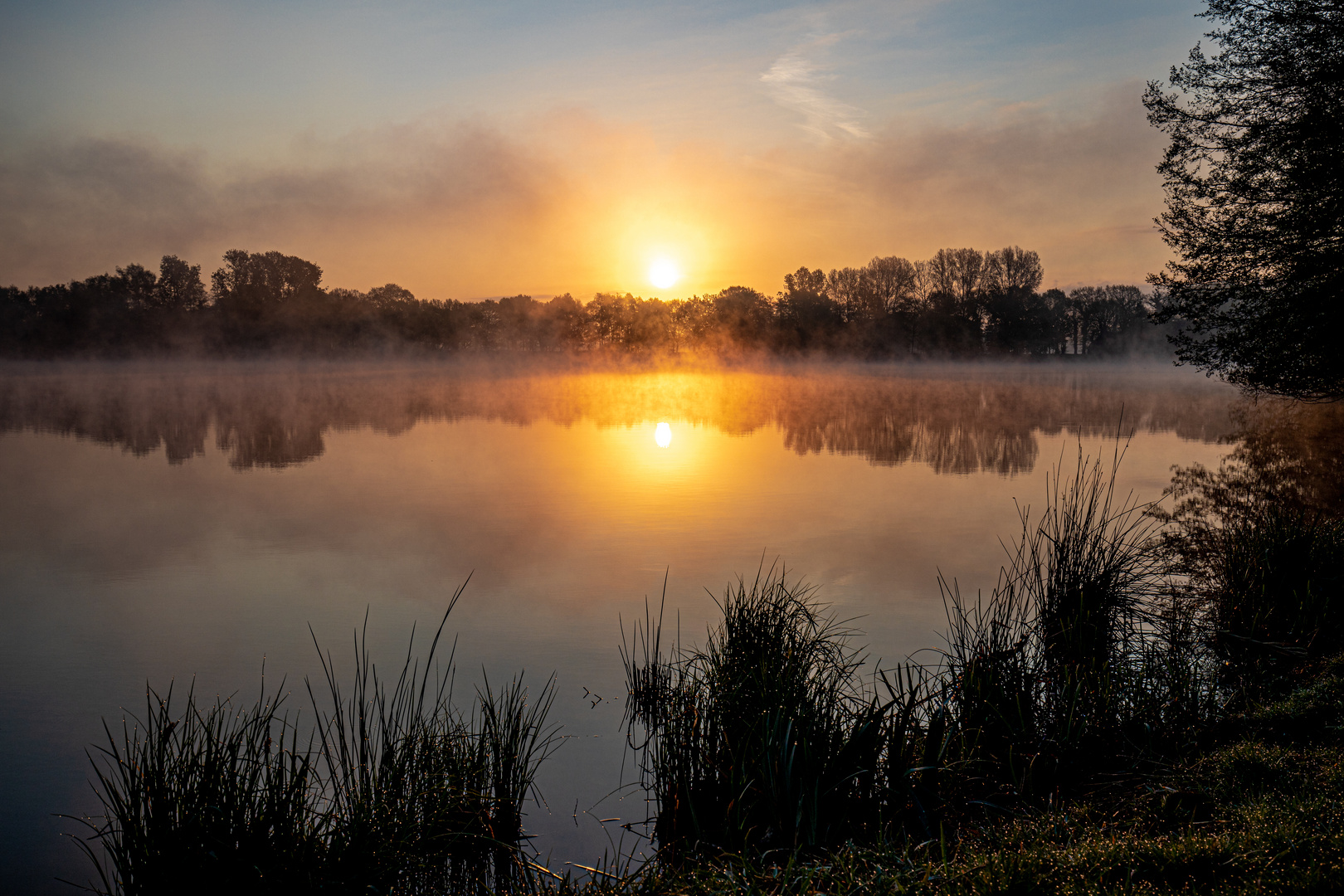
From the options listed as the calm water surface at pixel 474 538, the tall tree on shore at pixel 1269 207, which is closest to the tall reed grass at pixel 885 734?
the calm water surface at pixel 474 538

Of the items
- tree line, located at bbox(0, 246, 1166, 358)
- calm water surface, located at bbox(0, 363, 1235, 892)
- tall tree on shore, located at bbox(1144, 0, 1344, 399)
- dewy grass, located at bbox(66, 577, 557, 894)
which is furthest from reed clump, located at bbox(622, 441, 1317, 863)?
tree line, located at bbox(0, 246, 1166, 358)

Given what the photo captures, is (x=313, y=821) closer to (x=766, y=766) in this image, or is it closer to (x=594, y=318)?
(x=766, y=766)

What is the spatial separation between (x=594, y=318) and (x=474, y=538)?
2853 inches

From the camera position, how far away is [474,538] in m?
11.1

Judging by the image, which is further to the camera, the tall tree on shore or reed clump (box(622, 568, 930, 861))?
the tall tree on shore

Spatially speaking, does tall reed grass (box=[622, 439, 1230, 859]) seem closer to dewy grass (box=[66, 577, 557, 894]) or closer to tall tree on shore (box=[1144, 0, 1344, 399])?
dewy grass (box=[66, 577, 557, 894])

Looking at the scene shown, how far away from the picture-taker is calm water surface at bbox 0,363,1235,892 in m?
5.80

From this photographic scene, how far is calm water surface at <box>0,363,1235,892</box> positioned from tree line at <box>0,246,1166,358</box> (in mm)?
41819

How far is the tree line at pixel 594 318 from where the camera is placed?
223 ft

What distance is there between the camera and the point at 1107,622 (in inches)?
223

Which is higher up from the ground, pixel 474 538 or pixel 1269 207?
pixel 1269 207

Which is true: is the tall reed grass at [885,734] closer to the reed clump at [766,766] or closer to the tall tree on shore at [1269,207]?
the reed clump at [766,766]

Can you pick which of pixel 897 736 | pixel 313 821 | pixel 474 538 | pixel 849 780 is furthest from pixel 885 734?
pixel 474 538

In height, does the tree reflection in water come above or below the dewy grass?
above
